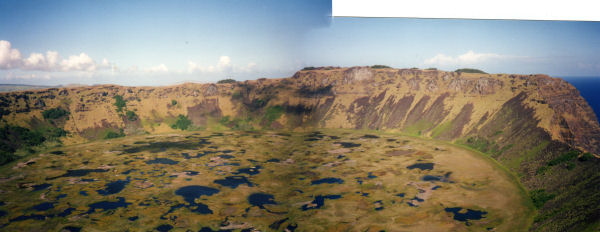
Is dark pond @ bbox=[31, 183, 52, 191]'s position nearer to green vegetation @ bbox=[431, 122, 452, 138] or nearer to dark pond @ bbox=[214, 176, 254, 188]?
Answer: dark pond @ bbox=[214, 176, 254, 188]

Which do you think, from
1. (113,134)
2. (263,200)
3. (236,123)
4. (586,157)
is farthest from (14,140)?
(586,157)

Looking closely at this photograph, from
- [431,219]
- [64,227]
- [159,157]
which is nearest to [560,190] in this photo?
[431,219]

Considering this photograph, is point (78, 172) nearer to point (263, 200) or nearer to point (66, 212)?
point (66, 212)

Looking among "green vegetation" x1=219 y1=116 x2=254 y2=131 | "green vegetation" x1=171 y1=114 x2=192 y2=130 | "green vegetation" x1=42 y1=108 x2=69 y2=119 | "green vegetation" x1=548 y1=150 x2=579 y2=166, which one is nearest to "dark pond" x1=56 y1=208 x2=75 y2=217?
"green vegetation" x1=42 y1=108 x2=69 y2=119

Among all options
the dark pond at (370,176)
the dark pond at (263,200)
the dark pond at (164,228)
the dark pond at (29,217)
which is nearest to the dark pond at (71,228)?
the dark pond at (29,217)

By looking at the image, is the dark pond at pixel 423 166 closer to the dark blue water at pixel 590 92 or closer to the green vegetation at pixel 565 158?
the green vegetation at pixel 565 158
